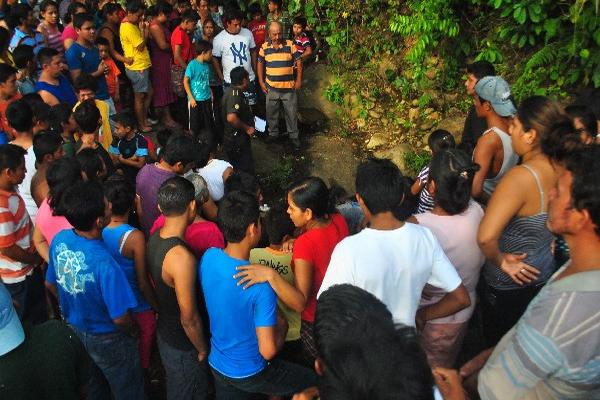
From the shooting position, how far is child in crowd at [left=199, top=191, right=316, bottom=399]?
2592 millimetres

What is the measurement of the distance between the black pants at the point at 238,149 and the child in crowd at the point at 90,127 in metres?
1.86

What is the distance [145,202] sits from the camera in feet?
13.3

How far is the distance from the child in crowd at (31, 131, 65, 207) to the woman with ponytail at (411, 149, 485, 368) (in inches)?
112

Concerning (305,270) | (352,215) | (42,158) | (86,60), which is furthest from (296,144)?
(305,270)

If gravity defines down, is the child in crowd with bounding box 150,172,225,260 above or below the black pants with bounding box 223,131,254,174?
above

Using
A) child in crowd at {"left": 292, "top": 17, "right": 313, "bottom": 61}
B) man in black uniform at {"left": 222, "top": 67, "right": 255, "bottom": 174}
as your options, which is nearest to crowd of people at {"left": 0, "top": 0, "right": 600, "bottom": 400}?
man in black uniform at {"left": 222, "top": 67, "right": 255, "bottom": 174}

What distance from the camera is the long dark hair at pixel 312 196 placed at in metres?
2.97

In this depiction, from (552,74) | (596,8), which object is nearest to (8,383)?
(596,8)

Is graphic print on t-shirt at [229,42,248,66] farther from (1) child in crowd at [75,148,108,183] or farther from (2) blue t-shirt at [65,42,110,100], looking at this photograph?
(1) child in crowd at [75,148,108,183]

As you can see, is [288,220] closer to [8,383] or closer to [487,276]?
[487,276]

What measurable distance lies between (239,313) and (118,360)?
1.00 m

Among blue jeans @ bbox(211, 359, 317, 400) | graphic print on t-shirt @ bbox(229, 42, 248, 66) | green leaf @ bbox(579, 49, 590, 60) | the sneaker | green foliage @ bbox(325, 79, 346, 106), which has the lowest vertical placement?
the sneaker

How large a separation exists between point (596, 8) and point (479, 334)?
12.9 ft

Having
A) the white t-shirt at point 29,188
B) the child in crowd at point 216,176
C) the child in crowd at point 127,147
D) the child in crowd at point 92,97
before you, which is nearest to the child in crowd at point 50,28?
the child in crowd at point 92,97
